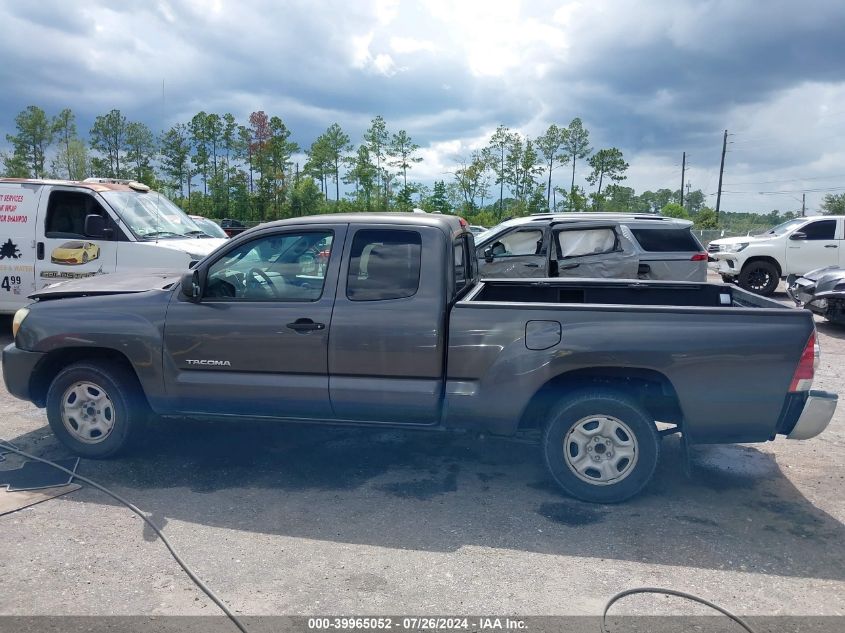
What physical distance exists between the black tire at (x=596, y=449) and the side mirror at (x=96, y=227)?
6.76 meters

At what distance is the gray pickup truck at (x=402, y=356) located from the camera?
13.6 ft

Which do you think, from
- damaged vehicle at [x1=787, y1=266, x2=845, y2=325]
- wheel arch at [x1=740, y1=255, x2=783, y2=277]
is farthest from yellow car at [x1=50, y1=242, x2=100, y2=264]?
wheel arch at [x1=740, y1=255, x2=783, y2=277]

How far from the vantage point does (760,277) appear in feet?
50.4

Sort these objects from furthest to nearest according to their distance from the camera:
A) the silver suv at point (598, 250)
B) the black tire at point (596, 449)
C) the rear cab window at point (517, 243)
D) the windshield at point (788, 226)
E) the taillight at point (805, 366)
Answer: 1. the windshield at point (788, 226)
2. the rear cab window at point (517, 243)
3. the silver suv at point (598, 250)
4. the black tire at point (596, 449)
5. the taillight at point (805, 366)

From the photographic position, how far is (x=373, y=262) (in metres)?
4.65

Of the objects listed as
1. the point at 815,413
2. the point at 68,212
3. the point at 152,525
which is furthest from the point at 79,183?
the point at 815,413

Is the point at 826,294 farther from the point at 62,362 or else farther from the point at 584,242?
the point at 62,362

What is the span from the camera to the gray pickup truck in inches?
164

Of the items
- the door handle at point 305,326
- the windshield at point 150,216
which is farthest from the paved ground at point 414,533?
the windshield at point 150,216

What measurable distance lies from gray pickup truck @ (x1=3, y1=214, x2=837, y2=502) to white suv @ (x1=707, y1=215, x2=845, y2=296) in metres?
Result: 11.3

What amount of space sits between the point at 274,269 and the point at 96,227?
5.01 meters

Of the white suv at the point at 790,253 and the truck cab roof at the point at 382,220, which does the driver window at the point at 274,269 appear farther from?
the white suv at the point at 790,253

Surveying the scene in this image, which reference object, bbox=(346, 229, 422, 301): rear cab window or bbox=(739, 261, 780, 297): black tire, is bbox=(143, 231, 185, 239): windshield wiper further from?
bbox=(739, 261, 780, 297): black tire

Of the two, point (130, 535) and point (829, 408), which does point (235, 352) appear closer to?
point (130, 535)
